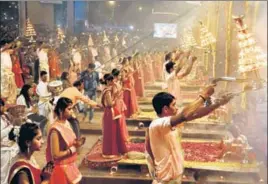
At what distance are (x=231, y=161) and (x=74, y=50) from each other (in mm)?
1826

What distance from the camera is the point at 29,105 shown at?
3.34 m

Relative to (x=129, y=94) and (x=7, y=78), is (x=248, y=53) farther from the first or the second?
(x=129, y=94)

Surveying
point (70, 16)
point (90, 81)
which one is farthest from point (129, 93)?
point (70, 16)

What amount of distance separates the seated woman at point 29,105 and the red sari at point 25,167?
1.11 metres

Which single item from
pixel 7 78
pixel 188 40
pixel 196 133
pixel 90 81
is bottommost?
pixel 196 133

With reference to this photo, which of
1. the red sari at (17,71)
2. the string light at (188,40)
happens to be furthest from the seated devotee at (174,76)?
the red sari at (17,71)

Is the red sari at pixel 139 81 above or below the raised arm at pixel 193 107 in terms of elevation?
below

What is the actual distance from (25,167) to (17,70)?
4.67 feet

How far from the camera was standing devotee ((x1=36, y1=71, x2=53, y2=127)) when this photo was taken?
11.5 ft

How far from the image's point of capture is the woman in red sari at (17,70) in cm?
332

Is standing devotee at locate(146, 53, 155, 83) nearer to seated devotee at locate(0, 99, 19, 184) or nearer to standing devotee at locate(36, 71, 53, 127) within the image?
standing devotee at locate(36, 71, 53, 127)

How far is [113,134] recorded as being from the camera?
412 cm

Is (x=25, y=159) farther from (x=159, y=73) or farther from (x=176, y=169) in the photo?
(x=159, y=73)

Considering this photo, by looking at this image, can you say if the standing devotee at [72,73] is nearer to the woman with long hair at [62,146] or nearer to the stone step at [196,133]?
the stone step at [196,133]
